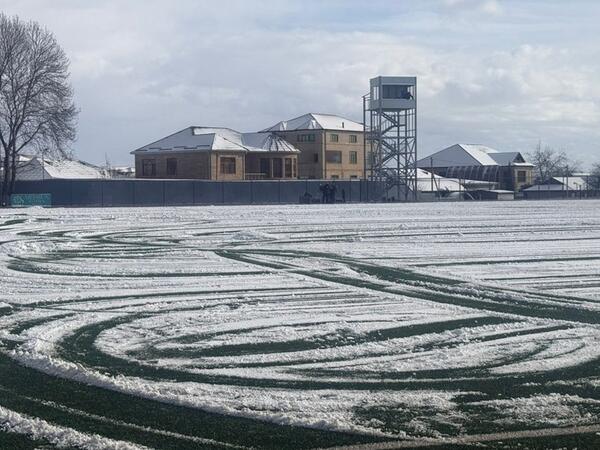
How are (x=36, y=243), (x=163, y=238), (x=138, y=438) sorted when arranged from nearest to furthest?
1. (x=138, y=438)
2. (x=36, y=243)
3. (x=163, y=238)

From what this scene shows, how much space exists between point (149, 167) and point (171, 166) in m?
2.90

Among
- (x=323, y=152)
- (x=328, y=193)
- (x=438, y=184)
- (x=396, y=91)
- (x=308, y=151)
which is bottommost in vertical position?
(x=328, y=193)

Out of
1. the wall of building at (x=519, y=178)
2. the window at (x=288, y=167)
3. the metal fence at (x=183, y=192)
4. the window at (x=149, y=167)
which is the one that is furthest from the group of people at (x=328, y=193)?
the wall of building at (x=519, y=178)

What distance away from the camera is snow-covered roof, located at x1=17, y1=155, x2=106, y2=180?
8556 centimetres

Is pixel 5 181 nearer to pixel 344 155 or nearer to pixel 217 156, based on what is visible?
pixel 217 156

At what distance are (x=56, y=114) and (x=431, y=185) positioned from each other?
48492mm

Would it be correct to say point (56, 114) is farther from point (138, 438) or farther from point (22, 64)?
point (138, 438)

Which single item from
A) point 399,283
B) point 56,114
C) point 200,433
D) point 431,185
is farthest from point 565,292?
point 431,185

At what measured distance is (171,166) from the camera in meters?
96.4

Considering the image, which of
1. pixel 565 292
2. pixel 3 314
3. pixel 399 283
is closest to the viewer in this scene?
pixel 3 314

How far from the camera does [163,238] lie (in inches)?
1152

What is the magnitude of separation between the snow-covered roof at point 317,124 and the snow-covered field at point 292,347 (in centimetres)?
8579

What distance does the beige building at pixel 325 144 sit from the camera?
10681 cm

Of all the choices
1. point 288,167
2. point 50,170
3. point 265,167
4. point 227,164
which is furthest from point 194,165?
point 50,170
